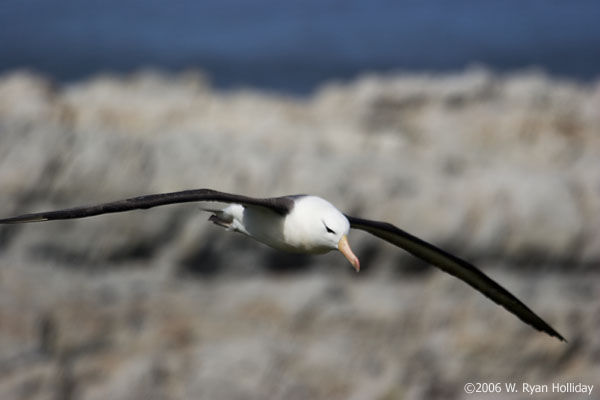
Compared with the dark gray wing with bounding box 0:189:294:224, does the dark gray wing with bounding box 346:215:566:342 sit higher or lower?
higher

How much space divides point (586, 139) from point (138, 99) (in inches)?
207

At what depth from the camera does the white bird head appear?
16.0ft

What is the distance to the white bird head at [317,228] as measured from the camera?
192 inches

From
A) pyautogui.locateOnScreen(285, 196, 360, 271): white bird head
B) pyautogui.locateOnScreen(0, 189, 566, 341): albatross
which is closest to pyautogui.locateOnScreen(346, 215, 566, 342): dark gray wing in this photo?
pyautogui.locateOnScreen(0, 189, 566, 341): albatross

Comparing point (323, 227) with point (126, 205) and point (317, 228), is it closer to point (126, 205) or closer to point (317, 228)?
point (317, 228)

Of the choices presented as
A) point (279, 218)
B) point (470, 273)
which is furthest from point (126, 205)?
point (470, 273)

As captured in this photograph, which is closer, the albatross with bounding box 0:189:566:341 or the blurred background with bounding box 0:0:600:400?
the albatross with bounding box 0:189:566:341

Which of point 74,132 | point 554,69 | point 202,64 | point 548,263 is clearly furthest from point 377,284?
point 202,64

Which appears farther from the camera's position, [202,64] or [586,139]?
[202,64]

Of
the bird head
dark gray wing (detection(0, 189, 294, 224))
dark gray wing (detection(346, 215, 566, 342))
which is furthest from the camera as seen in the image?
dark gray wing (detection(346, 215, 566, 342))

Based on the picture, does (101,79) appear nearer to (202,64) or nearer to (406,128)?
(406,128)

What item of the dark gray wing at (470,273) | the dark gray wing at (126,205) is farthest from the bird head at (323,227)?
the dark gray wing at (470,273)

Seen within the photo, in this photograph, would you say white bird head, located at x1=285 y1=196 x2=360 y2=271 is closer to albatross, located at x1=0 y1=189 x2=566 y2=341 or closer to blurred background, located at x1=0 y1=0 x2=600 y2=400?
albatross, located at x1=0 y1=189 x2=566 y2=341

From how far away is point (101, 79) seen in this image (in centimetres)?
1276
